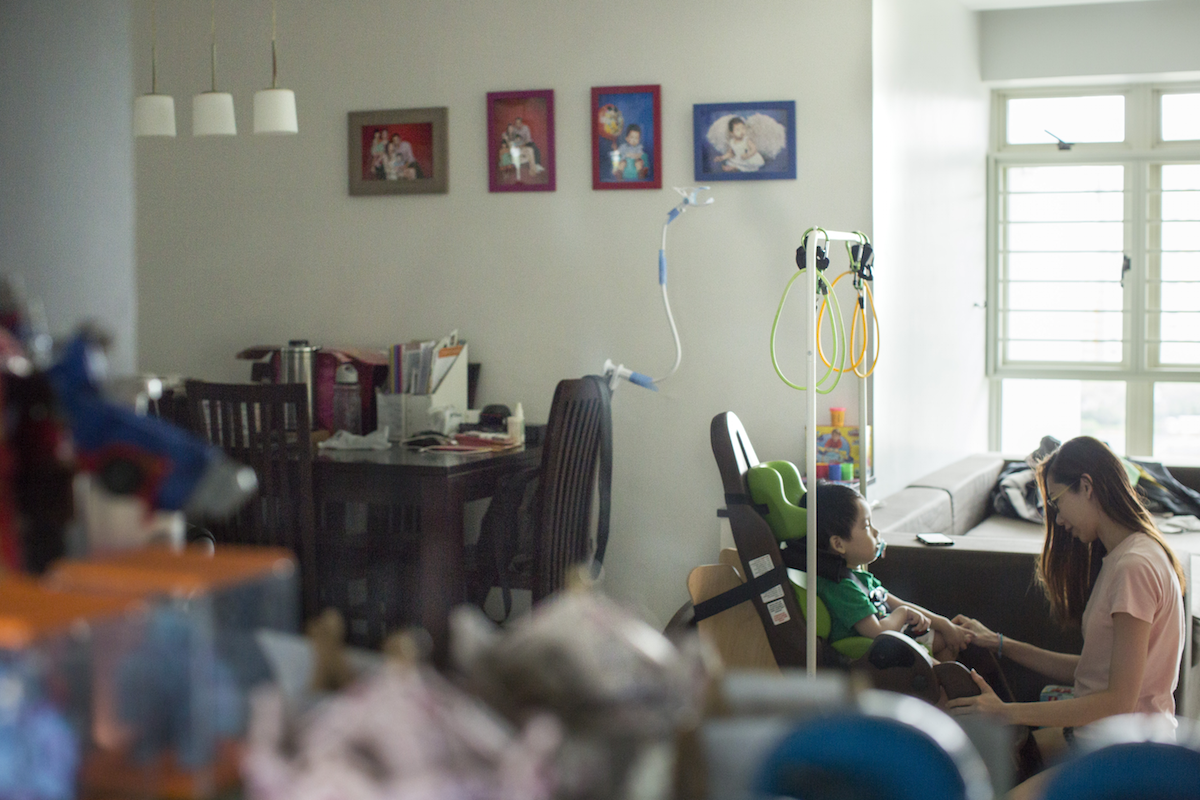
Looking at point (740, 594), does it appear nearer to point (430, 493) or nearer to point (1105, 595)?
point (1105, 595)

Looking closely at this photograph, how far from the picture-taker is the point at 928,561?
8.89ft

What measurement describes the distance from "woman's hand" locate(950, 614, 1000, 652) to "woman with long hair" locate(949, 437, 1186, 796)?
194mm

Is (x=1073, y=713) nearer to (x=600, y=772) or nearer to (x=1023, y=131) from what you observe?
(x=600, y=772)

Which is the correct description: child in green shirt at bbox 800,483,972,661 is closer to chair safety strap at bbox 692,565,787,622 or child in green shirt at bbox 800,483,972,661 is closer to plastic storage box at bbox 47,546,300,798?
chair safety strap at bbox 692,565,787,622

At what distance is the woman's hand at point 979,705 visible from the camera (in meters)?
2.02

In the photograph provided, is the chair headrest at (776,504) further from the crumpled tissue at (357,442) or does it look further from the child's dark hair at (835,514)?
the crumpled tissue at (357,442)

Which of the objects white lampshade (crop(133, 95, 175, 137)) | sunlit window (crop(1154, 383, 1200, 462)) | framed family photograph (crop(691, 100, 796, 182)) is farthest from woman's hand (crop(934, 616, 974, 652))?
sunlit window (crop(1154, 383, 1200, 462))

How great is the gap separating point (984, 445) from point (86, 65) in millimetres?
4425

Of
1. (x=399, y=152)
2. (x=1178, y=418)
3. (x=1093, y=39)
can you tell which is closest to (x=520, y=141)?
(x=399, y=152)

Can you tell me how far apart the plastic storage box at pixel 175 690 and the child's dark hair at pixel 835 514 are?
1731mm

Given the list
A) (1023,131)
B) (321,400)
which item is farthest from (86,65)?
(1023,131)

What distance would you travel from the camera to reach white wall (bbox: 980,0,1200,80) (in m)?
4.91

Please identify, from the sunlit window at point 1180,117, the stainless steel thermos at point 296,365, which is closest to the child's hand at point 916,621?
the stainless steel thermos at point 296,365

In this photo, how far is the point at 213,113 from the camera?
3188 mm
